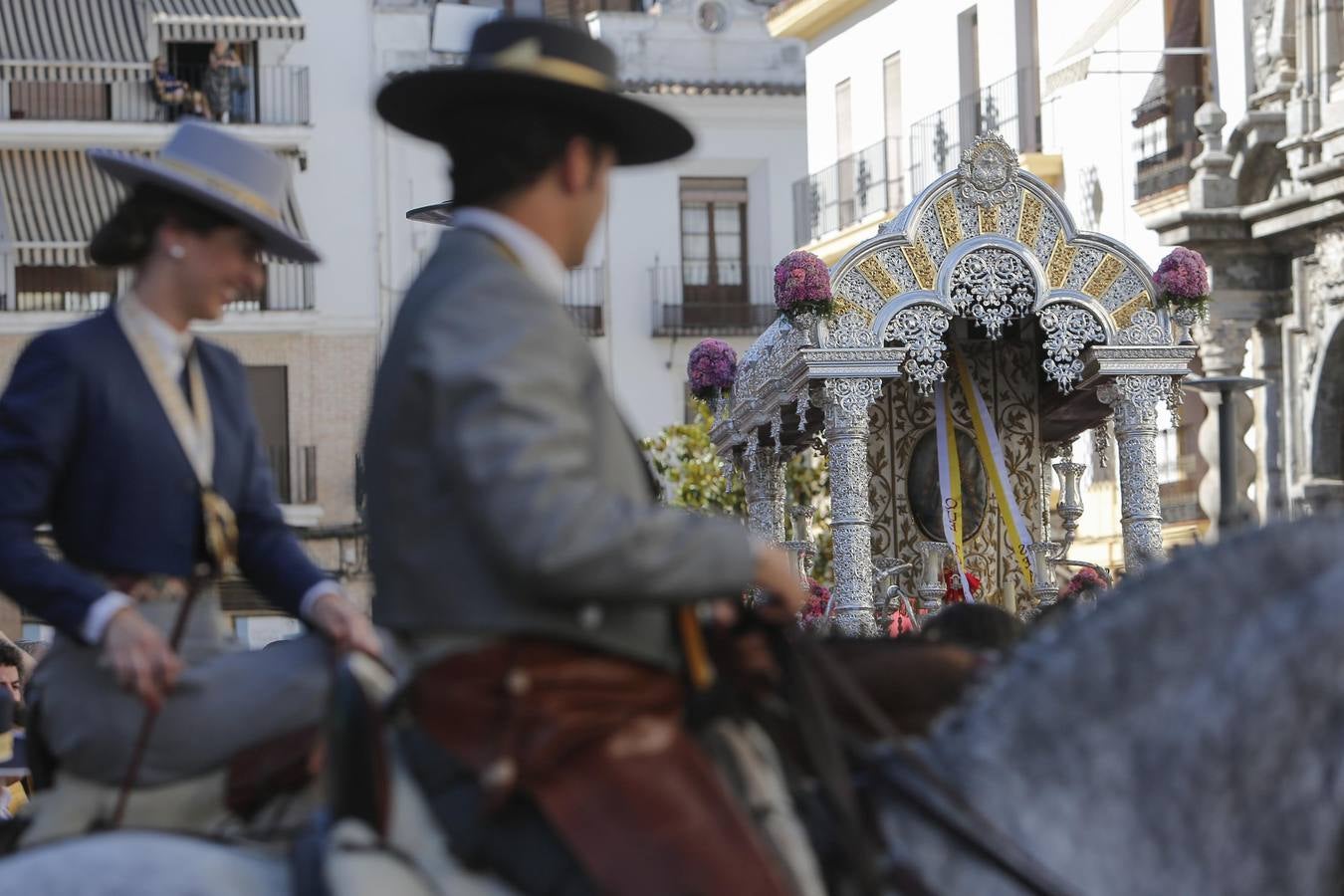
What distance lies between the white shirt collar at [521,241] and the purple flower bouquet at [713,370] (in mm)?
13062

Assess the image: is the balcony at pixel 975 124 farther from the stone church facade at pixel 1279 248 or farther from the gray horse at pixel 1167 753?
the gray horse at pixel 1167 753

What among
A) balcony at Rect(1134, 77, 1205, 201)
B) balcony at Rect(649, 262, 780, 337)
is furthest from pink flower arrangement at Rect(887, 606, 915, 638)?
balcony at Rect(649, 262, 780, 337)

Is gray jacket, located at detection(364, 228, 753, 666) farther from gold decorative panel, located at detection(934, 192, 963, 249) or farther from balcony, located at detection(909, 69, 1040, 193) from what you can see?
balcony, located at detection(909, 69, 1040, 193)

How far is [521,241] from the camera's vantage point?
11.0 feet

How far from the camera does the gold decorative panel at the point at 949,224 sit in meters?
13.4

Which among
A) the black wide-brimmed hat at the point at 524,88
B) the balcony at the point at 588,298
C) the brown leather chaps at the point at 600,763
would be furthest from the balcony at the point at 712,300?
the brown leather chaps at the point at 600,763

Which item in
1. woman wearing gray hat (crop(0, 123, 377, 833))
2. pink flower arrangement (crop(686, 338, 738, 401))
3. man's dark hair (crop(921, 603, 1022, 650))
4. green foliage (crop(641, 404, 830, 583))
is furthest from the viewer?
green foliage (crop(641, 404, 830, 583))

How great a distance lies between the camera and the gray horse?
3275mm

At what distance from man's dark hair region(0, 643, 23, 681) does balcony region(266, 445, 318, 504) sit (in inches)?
812

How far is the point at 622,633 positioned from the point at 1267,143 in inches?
625

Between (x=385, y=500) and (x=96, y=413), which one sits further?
(x=96, y=413)

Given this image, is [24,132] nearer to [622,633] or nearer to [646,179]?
[646,179]

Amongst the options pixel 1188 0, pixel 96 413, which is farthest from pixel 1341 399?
pixel 96 413

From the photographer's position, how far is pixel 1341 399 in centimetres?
1789
